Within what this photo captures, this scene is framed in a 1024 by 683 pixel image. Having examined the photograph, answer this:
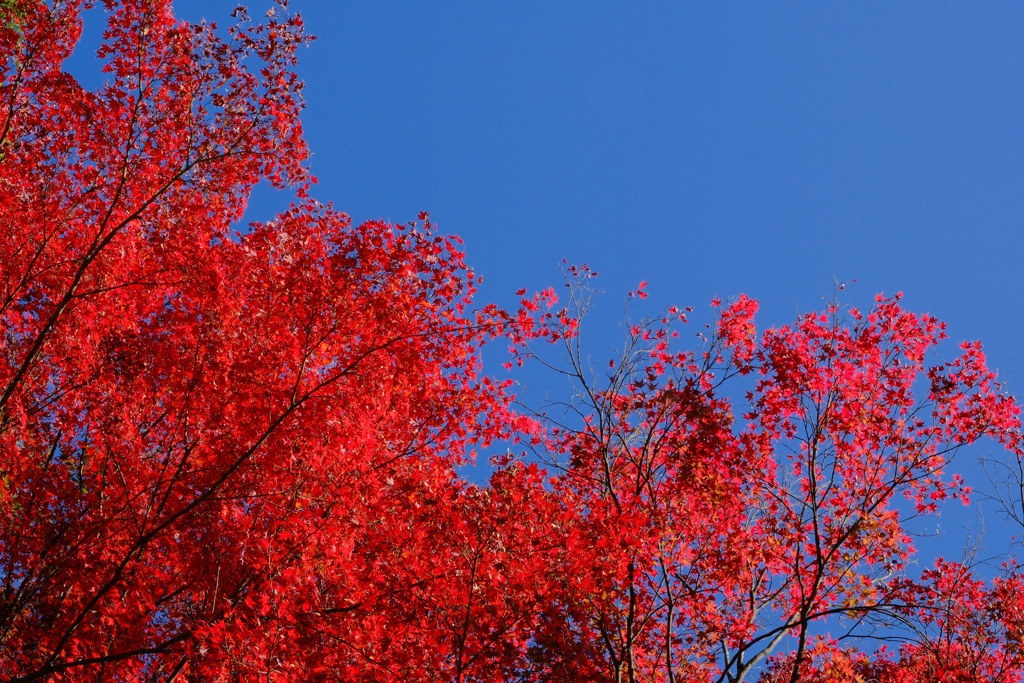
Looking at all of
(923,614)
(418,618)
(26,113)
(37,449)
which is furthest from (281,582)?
(923,614)

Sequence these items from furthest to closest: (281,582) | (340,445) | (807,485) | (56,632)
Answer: (807,485) < (56,632) < (340,445) < (281,582)

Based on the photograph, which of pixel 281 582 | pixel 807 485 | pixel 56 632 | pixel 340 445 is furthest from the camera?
pixel 807 485

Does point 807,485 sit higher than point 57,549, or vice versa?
point 807,485

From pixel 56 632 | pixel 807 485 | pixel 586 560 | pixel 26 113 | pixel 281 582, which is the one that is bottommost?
pixel 56 632

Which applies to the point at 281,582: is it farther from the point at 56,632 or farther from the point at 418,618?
the point at 56,632

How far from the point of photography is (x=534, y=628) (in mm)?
11070

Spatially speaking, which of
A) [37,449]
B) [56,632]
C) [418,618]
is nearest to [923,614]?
[418,618]

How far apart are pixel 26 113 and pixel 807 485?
43.8ft

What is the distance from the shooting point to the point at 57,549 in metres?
11.8

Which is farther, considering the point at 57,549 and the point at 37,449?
the point at 37,449

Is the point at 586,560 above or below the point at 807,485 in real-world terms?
below

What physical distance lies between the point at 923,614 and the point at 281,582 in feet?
29.3

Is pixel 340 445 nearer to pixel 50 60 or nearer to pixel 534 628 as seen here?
pixel 534 628

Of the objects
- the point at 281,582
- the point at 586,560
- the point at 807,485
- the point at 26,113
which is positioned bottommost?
the point at 281,582
